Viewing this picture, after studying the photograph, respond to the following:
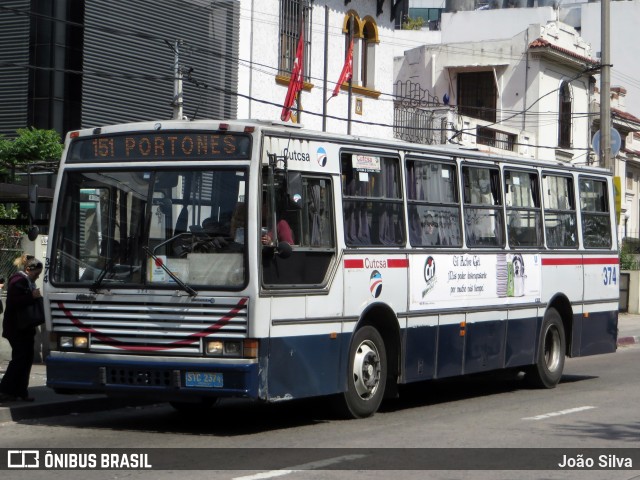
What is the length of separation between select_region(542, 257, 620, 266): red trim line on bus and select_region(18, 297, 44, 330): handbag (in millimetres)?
6883

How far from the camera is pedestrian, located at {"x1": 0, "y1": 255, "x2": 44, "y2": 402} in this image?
13.0 meters

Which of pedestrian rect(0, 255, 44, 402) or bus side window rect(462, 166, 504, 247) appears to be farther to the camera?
bus side window rect(462, 166, 504, 247)

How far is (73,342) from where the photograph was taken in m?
11.6

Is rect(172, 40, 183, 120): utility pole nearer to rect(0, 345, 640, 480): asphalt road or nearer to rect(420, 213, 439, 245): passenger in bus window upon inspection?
rect(0, 345, 640, 480): asphalt road

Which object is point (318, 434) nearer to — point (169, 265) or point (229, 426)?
point (229, 426)

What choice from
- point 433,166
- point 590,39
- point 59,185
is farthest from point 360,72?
point 590,39

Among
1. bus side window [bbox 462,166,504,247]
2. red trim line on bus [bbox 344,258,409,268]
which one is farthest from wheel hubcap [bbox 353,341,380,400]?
bus side window [bbox 462,166,504,247]

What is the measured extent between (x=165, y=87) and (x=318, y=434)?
15.9 metres

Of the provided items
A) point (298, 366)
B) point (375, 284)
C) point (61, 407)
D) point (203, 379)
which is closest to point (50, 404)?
point (61, 407)

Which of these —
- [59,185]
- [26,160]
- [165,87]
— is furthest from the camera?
[165,87]

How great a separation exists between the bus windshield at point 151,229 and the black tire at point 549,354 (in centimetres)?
665

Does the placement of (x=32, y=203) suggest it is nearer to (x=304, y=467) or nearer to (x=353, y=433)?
(x=353, y=433)

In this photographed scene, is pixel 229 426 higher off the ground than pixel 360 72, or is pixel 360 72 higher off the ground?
pixel 360 72

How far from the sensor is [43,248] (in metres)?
17.2
